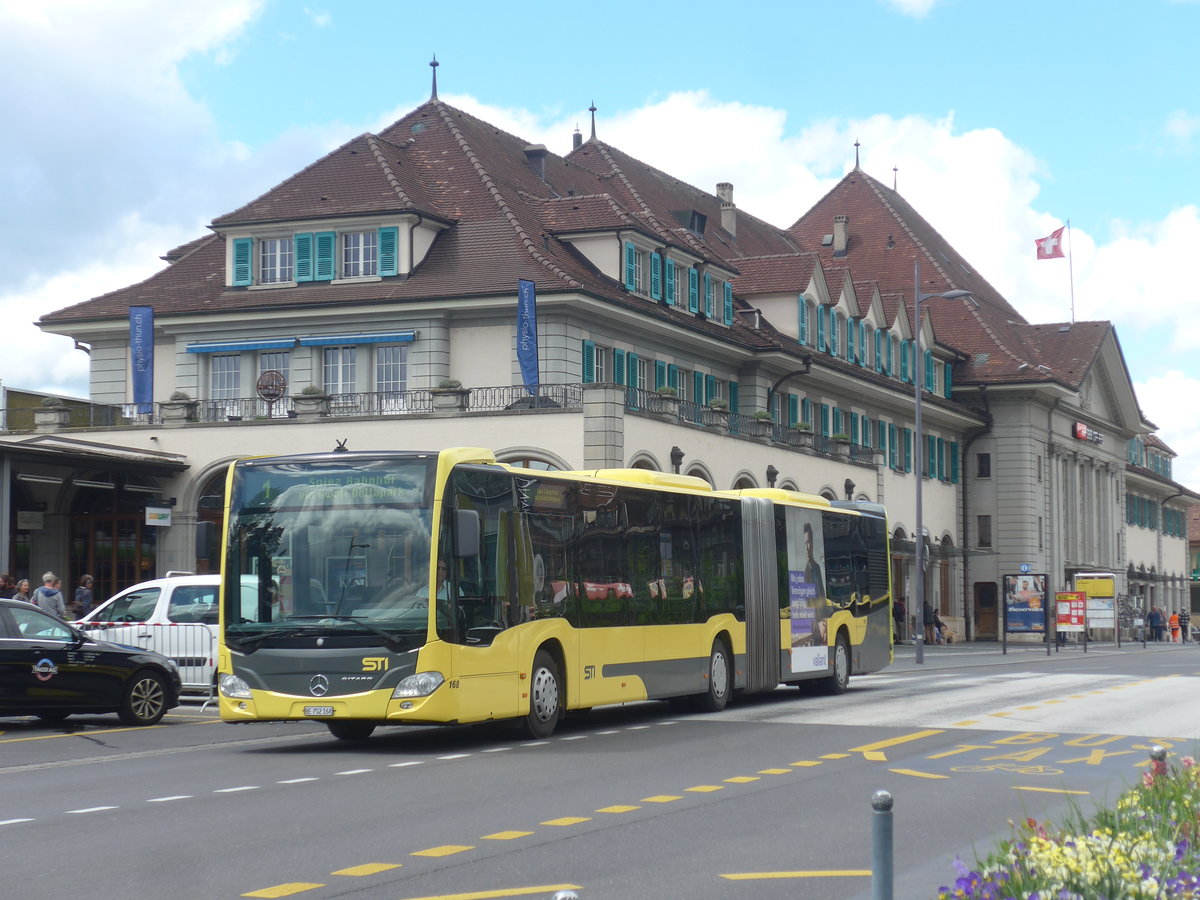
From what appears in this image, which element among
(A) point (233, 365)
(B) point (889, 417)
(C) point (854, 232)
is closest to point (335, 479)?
(A) point (233, 365)

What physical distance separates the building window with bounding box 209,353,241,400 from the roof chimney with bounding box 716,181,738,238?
26.1 m

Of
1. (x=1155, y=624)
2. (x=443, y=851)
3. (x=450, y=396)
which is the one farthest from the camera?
(x=1155, y=624)

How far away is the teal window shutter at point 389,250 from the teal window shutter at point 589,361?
5.08m

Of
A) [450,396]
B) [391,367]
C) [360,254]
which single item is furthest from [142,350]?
[450,396]

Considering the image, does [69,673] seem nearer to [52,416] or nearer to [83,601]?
[83,601]

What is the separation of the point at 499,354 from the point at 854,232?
42031 millimetres

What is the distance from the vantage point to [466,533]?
59.0 feet

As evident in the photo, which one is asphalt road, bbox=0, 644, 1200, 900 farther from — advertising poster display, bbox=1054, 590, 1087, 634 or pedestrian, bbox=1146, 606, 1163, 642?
pedestrian, bbox=1146, 606, 1163, 642

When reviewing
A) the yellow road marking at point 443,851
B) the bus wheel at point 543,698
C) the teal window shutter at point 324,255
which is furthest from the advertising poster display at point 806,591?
the teal window shutter at point 324,255

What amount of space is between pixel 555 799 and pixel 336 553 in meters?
5.31

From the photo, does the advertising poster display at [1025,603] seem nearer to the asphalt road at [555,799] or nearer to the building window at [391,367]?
the building window at [391,367]

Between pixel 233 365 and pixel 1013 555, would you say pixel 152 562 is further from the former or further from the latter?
pixel 1013 555

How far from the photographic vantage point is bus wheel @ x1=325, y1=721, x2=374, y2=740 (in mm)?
20031

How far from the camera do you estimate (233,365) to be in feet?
152
